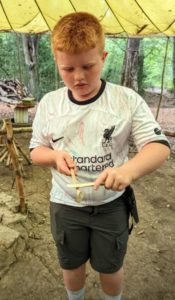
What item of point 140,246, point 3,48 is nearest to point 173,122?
Result: point 140,246

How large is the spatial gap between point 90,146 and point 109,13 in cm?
162

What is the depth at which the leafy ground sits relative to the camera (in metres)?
1.97

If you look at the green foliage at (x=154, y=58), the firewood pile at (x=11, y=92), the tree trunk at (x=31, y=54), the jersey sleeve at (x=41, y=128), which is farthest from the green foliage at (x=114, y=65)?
the jersey sleeve at (x=41, y=128)

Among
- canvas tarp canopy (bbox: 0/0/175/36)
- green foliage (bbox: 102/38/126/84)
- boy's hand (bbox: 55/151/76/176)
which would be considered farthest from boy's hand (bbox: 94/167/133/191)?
green foliage (bbox: 102/38/126/84)

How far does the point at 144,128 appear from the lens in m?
1.12

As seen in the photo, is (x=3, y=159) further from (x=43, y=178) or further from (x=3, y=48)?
(x=3, y=48)

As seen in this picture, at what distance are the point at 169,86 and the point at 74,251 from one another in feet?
38.1

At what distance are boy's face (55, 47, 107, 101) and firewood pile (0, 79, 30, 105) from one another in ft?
19.1

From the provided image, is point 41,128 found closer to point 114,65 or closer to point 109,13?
point 109,13

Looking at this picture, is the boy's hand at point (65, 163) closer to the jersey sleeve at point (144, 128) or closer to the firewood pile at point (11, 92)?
the jersey sleeve at point (144, 128)

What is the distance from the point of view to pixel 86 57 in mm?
1023

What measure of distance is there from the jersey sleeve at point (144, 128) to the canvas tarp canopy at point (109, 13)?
1.28 meters

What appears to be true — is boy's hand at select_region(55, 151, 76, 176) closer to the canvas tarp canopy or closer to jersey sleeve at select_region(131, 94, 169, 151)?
jersey sleeve at select_region(131, 94, 169, 151)

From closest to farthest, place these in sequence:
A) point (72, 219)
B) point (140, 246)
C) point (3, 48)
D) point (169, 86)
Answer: point (72, 219) < point (140, 246) < point (3, 48) < point (169, 86)
